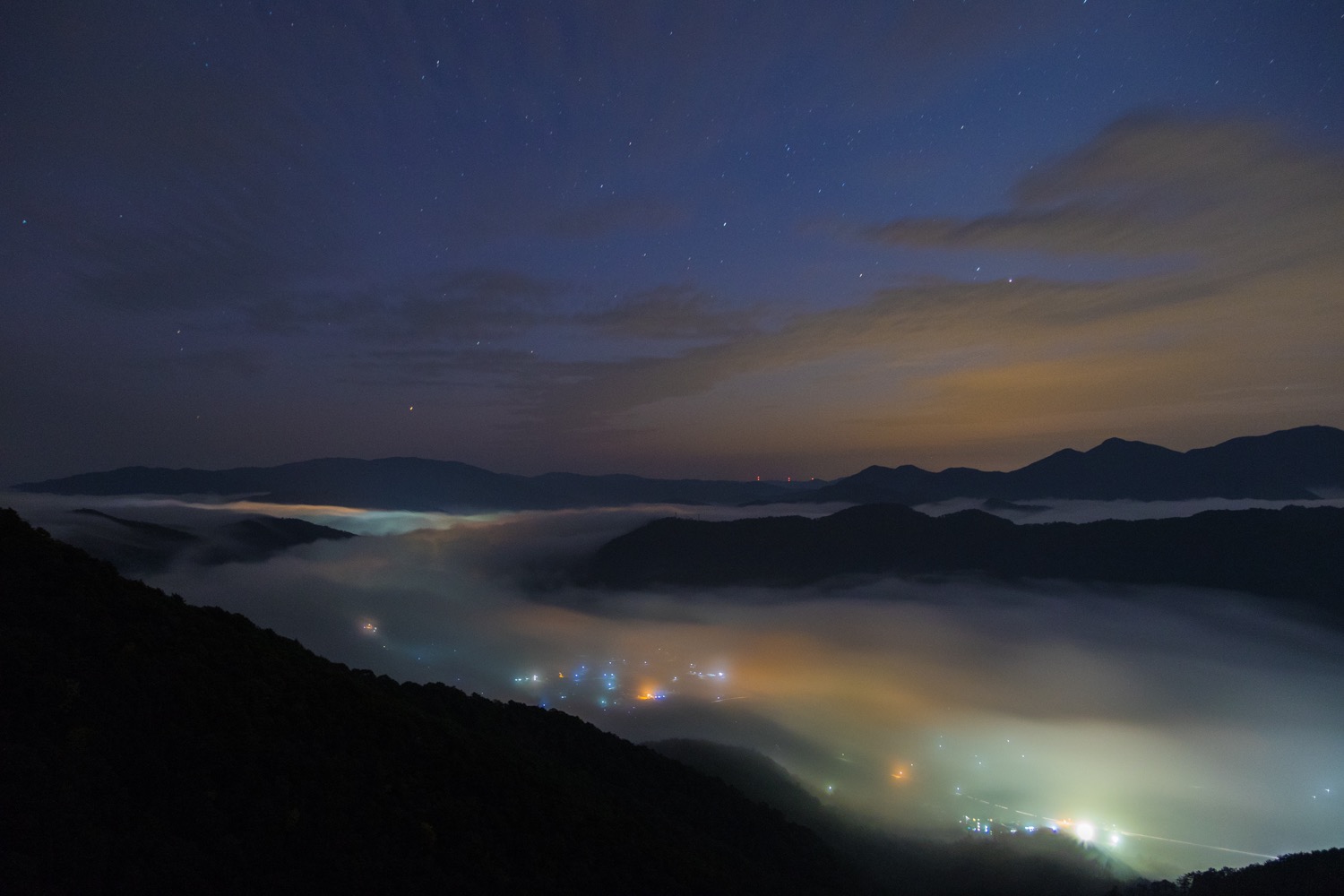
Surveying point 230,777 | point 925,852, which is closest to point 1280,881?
point 925,852

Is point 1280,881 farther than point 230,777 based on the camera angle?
Yes

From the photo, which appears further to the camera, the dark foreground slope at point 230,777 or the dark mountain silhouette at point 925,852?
the dark mountain silhouette at point 925,852

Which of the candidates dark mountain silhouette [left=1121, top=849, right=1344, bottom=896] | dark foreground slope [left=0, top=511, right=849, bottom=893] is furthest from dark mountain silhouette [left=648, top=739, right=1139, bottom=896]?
dark foreground slope [left=0, top=511, right=849, bottom=893]

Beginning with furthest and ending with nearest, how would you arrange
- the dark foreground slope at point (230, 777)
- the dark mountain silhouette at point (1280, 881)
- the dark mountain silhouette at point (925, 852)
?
the dark mountain silhouette at point (925, 852) < the dark mountain silhouette at point (1280, 881) < the dark foreground slope at point (230, 777)

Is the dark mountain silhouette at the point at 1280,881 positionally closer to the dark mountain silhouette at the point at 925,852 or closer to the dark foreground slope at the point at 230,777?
the dark mountain silhouette at the point at 925,852

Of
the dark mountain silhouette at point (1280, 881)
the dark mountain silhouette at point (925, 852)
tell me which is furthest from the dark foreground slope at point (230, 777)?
the dark mountain silhouette at point (1280, 881)

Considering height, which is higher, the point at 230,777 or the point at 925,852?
the point at 230,777

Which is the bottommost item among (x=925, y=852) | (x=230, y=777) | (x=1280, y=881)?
(x=925, y=852)

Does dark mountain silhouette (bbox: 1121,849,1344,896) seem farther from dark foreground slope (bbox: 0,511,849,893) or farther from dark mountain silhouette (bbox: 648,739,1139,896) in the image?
dark foreground slope (bbox: 0,511,849,893)

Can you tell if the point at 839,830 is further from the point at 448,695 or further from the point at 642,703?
the point at 642,703

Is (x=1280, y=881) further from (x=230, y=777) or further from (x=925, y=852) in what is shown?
(x=230, y=777)
